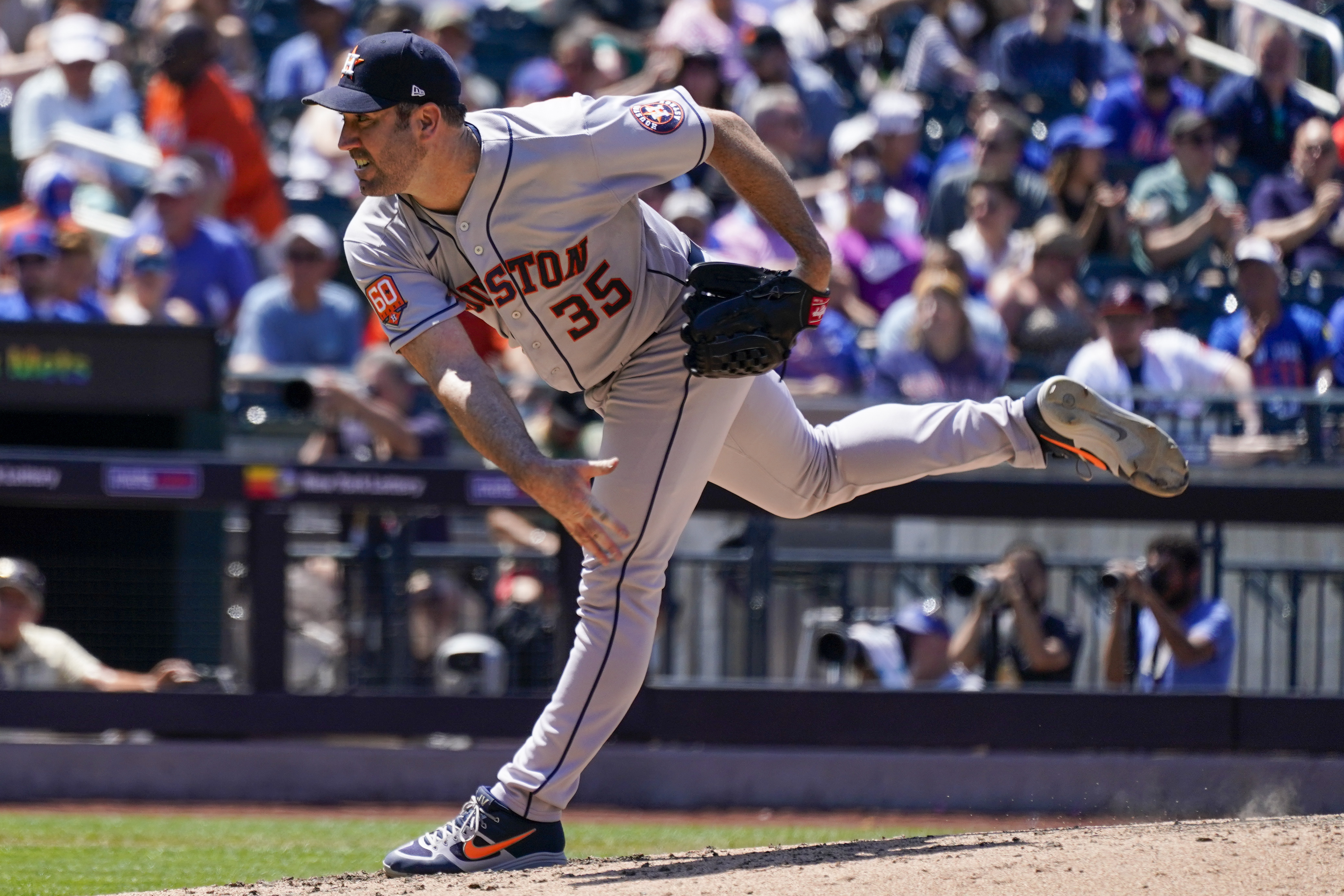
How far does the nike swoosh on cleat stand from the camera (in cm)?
414

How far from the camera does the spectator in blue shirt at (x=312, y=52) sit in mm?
10883

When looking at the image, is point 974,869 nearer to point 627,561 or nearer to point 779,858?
point 779,858

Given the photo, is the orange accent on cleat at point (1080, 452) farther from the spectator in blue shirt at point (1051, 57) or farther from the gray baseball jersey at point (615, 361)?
the spectator in blue shirt at point (1051, 57)

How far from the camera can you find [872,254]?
29.6 ft

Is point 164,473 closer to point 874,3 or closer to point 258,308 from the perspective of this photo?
point 258,308

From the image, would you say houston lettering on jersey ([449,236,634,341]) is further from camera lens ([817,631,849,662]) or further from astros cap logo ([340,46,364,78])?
camera lens ([817,631,849,662])

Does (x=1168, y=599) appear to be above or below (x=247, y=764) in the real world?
above

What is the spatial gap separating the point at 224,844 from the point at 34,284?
3401mm

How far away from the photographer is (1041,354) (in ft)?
27.6

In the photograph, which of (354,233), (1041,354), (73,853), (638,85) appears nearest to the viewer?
(354,233)

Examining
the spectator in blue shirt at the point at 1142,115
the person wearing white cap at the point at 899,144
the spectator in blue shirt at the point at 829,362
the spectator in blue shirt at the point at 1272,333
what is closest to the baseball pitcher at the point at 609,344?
the spectator in blue shirt at the point at 829,362

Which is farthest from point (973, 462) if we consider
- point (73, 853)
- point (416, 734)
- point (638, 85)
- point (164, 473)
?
point (638, 85)

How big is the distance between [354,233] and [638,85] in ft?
21.4

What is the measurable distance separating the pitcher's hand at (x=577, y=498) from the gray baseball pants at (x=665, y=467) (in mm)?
288
